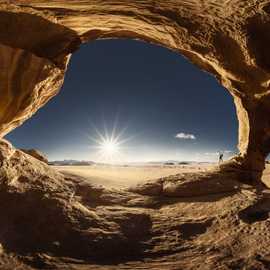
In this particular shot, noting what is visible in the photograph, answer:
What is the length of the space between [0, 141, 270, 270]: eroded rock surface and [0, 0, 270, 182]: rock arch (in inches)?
108

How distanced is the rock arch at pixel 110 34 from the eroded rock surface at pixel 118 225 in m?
2.75

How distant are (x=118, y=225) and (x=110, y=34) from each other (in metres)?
7.39

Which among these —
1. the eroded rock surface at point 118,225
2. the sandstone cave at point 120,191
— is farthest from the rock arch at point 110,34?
the eroded rock surface at point 118,225

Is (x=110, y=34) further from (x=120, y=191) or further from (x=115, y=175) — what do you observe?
(x=115, y=175)

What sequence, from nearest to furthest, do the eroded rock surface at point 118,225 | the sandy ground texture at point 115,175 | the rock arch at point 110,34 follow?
the eroded rock surface at point 118,225, the rock arch at point 110,34, the sandy ground texture at point 115,175

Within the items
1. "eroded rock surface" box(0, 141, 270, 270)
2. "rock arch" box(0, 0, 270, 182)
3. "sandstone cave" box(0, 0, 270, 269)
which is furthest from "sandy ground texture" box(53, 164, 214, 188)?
"rock arch" box(0, 0, 270, 182)

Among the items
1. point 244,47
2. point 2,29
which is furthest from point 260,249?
point 2,29

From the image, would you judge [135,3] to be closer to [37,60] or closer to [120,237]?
[37,60]

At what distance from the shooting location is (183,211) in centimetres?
1173

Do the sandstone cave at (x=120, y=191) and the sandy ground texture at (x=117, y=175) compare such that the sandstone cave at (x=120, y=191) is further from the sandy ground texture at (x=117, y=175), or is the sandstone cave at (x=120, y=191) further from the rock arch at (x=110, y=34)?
the sandy ground texture at (x=117, y=175)

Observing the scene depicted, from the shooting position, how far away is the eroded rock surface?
852cm

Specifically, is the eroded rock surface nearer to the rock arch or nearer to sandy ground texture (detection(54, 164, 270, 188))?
sandy ground texture (detection(54, 164, 270, 188))

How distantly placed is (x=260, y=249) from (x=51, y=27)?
8.85 meters

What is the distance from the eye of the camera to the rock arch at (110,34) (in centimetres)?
905
